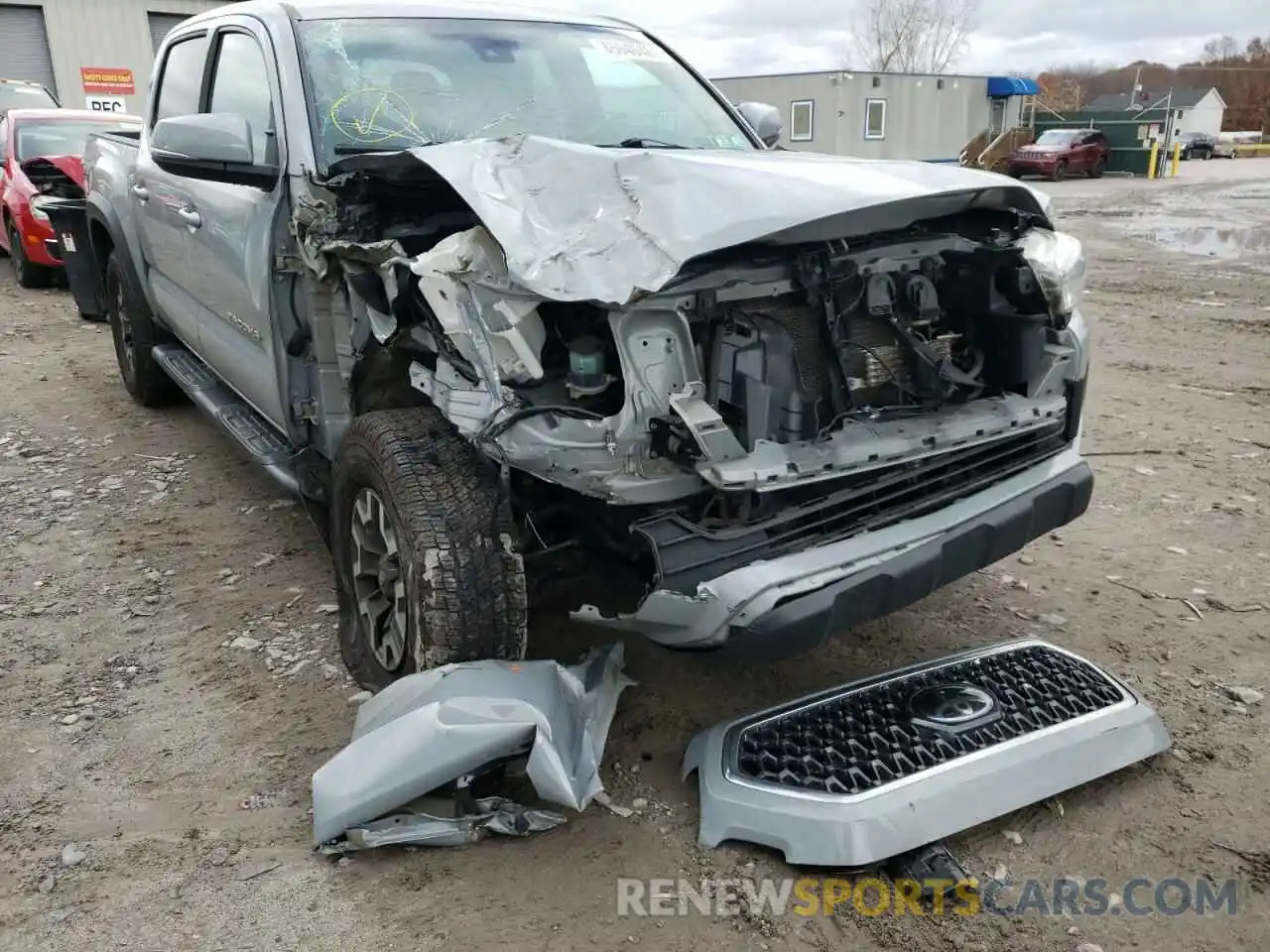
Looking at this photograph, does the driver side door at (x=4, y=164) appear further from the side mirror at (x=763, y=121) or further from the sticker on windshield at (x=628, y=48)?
the side mirror at (x=763, y=121)

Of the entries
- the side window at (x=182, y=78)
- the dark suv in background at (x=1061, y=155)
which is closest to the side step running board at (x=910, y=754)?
the side window at (x=182, y=78)

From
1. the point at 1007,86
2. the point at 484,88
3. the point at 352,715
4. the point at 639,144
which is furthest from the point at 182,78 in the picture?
the point at 1007,86

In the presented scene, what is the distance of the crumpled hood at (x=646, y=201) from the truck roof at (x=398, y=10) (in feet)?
3.96

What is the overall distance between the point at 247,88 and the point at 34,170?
7.21 m

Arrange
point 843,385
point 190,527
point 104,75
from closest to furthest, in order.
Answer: point 843,385
point 190,527
point 104,75

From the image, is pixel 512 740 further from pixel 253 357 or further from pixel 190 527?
pixel 190 527

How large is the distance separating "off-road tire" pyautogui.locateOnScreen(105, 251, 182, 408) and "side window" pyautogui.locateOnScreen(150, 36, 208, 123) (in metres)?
0.91

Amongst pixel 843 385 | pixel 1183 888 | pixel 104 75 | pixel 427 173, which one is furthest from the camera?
pixel 104 75

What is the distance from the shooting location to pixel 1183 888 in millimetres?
2244

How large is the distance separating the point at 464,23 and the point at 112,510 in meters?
2.57

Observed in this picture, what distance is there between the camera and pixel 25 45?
21.1m

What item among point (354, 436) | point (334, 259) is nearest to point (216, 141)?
point (334, 259)

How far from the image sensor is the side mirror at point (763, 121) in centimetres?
429

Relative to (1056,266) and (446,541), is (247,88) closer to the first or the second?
(446,541)
